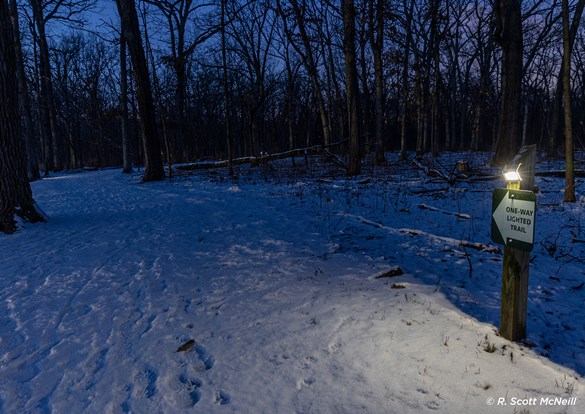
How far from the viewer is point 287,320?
322 centimetres

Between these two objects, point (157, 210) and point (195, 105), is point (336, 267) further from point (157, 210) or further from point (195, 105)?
point (195, 105)

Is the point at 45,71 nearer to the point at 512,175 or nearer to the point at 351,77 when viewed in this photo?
the point at 351,77

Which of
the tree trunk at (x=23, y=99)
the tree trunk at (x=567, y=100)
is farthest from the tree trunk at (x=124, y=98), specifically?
the tree trunk at (x=567, y=100)

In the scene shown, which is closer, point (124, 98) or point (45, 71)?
point (124, 98)

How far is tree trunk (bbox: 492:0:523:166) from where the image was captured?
10867mm

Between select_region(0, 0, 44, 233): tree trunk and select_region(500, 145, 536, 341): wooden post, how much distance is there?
816 centimetres

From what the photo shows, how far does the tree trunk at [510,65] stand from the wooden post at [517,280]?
10.6 meters

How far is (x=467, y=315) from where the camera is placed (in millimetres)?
3154

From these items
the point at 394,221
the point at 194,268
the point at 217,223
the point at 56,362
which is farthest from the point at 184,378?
the point at 394,221

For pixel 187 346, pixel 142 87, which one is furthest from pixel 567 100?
pixel 142 87

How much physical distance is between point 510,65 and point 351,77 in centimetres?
524

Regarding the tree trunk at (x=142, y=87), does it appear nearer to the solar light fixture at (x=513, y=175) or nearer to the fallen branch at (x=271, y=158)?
the fallen branch at (x=271, y=158)

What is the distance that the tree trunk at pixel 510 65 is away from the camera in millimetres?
10867

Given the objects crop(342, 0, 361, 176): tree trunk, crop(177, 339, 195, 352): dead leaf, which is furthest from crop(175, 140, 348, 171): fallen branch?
crop(177, 339, 195, 352): dead leaf
